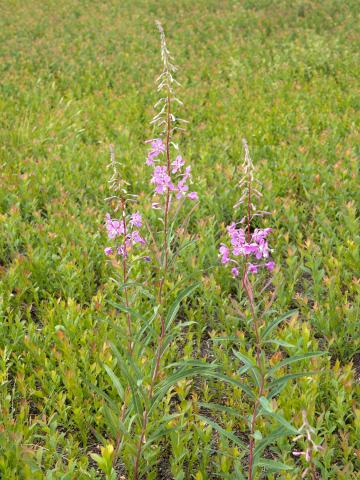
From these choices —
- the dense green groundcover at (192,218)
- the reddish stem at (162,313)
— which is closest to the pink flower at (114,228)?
the reddish stem at (162,313)

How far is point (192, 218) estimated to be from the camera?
19.5 feet

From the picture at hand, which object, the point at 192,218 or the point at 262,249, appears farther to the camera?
the point at 192,218

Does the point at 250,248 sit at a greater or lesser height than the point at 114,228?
greater

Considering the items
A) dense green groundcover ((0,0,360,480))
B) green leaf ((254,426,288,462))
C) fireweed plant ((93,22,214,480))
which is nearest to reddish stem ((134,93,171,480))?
fireweed plant ((93,22,214,480))

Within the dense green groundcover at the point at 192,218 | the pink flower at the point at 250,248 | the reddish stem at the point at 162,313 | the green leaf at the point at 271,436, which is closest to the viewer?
the pink flower at the point at 250,248

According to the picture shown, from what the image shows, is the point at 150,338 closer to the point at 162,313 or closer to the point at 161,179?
the point at 162,313

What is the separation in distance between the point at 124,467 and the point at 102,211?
3.17 meters

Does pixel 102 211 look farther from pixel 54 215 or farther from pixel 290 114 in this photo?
pixel 290 114

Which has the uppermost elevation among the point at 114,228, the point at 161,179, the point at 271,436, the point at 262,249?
the point at 161,179

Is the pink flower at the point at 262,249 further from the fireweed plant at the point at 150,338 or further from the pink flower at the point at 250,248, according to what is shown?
the fireweed plant at the point at 150,338

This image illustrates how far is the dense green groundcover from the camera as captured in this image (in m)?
3.49

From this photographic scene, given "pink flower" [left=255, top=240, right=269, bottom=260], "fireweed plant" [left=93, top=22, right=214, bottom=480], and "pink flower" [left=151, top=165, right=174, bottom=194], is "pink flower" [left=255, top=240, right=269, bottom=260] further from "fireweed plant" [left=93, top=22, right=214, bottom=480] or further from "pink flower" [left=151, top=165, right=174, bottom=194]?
"pink flower" [left=151, top=165, right=174, bottom=194]

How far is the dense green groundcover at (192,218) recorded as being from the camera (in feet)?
11.5

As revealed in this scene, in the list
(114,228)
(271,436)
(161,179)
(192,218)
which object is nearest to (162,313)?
(114,228)
